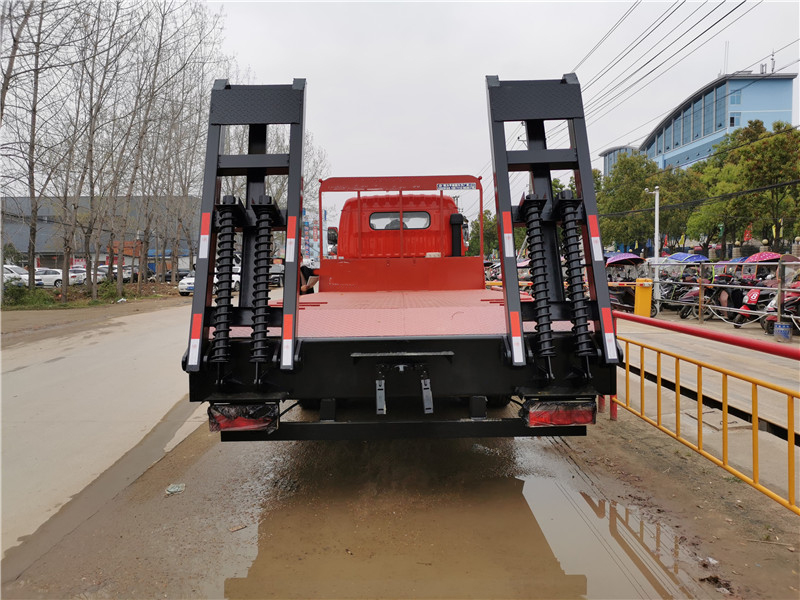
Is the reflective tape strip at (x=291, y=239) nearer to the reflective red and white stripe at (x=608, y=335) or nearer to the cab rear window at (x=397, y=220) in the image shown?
the reflective red and white stripe at (x=608, y=335)

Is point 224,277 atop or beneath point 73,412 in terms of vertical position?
atop

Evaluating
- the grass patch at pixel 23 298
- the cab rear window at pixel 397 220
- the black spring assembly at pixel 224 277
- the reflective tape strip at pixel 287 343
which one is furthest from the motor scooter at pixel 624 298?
the grass patch at pixel 23 298

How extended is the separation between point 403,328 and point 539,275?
3.23 feet

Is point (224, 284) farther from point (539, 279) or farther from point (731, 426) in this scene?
point (731, 426)

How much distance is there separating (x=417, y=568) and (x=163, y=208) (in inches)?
1706

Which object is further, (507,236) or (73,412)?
(73,412)

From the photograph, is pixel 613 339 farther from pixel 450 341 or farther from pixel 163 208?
pixel 163 208

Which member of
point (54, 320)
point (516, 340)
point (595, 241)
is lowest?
point (54, 320)

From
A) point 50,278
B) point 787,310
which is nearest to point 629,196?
point 787,310

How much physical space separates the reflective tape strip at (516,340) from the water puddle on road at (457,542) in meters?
1.17

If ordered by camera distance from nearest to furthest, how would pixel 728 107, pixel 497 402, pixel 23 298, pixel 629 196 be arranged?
pixel 497 402 < pixel 23 298 < pixel 629 196 < pixel 728 107

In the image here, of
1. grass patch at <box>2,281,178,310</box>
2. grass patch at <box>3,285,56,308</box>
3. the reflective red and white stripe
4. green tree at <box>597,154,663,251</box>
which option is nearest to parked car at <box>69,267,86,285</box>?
grass patch at <box>2,281,178,310</box>

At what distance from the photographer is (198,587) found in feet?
9.62

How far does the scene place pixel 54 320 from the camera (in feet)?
58.2
